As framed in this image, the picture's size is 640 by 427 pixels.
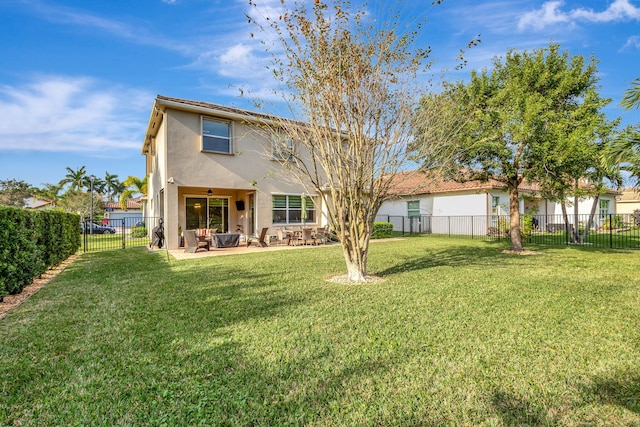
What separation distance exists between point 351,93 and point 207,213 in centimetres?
1292

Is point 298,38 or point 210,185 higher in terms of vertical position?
point 298,38

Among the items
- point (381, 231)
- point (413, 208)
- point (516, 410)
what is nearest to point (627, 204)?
point (413, 208)

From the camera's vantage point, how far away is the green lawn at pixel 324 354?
263cm

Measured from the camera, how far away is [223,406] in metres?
2.67

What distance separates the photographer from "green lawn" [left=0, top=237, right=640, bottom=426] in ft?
8.62

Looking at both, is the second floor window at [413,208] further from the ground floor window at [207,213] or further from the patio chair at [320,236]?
the ground floor window at [207,213]

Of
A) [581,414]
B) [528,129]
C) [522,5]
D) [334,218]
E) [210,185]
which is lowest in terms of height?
[581,414]

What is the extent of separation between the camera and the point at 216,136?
14.9 metres

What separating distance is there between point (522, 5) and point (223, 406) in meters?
12.4

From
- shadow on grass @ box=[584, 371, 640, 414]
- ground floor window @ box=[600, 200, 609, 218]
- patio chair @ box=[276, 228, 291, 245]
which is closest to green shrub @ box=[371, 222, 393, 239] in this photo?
patio chair @ box=[276, 228, 291, 245]

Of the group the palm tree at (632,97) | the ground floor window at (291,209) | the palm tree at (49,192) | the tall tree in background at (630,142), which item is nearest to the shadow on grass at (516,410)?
the tall tree in background at (630,142)

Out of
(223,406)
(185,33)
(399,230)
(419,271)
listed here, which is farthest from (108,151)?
(223,406)

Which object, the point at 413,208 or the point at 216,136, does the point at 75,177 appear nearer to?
the point at 216,136

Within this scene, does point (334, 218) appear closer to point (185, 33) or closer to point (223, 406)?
point (223, 406)
